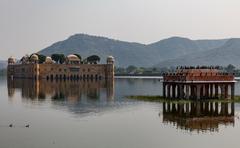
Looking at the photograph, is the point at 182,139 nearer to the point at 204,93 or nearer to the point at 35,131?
the point at 35,131

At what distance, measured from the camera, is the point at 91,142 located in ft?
125

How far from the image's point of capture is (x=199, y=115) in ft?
177

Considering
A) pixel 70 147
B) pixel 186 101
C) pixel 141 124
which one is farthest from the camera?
pixel 186 101

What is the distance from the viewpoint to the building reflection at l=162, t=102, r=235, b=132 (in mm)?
46844

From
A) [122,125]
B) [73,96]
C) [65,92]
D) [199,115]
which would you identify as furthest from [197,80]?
[65,92]

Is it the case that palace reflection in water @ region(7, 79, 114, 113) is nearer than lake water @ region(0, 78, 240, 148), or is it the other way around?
lake water @ region(0, 78, 240, 148)

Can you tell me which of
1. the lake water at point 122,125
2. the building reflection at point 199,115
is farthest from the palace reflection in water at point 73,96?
the building reflection at point 199,115

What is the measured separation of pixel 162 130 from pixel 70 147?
11.3 m

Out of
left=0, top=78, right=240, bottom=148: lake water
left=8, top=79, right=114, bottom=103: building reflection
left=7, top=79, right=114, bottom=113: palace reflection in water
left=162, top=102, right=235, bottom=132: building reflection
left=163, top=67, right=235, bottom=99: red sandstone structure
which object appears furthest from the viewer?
left=8, top=79, right=114, bottom=103: building reflection

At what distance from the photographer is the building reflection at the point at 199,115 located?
46.8 meters

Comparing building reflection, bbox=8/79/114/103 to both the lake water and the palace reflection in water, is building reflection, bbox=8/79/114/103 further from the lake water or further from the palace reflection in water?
the lake water

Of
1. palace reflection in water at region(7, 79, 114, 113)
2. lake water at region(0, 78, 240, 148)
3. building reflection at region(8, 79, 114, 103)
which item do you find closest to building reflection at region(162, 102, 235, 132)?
lake water at region(0, 78, 240, 148)

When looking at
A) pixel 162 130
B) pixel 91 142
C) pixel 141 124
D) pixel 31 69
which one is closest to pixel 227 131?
pixel 162 130

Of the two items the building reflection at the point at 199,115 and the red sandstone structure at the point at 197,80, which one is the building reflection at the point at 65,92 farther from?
the building reflection at the point at 199,115
